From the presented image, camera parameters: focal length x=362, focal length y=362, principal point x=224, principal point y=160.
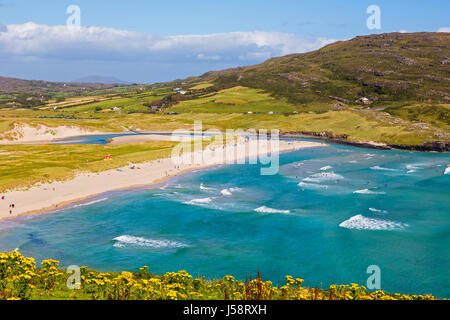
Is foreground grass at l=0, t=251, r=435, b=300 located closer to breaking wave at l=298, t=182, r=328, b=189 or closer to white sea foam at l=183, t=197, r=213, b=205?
white sea foam at l=183, t=197, r=213, b=205

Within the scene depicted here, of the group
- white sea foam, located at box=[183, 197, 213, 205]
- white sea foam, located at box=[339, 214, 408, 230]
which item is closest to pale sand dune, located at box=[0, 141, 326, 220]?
white sea foam, located at box=[183, 197, 213, 205]

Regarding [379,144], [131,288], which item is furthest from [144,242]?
[379,144]

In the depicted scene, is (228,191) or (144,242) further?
(228,191)

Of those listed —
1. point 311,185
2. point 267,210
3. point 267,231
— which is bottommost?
point 267,231

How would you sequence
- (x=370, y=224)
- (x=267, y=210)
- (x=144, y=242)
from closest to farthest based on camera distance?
1. (x=144, y=242)
2. (x=370, y=224)
3. (x=267, y=210)

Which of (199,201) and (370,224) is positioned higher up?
(199,201)

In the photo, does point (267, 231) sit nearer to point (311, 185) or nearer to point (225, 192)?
point (225, 192)

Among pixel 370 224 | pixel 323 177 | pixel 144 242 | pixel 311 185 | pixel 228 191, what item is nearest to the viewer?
pixel 144 242
